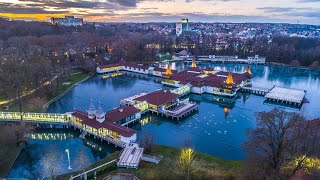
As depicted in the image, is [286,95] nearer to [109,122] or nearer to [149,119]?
[149,119]

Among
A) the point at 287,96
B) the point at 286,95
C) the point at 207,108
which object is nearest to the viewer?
the point at 207,108

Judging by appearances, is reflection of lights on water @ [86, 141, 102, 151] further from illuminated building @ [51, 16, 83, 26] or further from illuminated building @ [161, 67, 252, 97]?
illuminated building @ [51, 16, 83, 26]

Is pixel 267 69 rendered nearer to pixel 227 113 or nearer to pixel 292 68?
pixel 292 68

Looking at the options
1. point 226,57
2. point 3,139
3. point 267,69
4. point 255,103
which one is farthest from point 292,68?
point 3,139

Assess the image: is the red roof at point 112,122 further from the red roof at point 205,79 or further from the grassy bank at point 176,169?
the red roof at point 205,79

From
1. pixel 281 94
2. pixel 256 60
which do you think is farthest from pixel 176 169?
pixel 256 60

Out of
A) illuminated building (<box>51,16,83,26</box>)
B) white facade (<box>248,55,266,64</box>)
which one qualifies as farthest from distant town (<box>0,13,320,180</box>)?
illuminated building (<box>51,16,83,26</box>)
